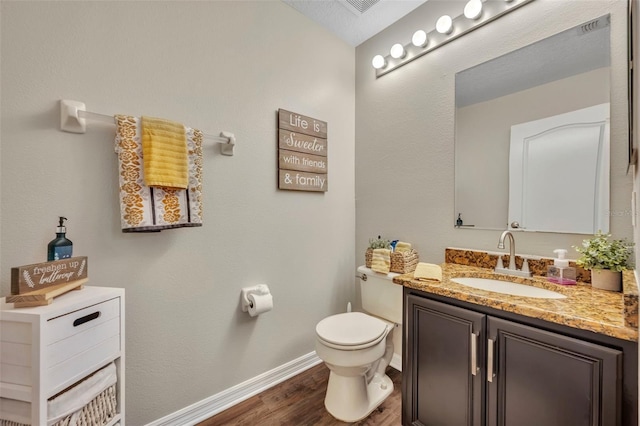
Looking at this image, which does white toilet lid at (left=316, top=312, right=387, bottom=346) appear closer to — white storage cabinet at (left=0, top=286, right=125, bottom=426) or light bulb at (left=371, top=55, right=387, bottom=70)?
white storage cabinet at (left=0, top=286, right=125, bottom=426)

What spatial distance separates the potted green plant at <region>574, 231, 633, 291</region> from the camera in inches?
44.6

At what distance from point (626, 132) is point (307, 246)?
1810 mm

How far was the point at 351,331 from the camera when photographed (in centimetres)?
164

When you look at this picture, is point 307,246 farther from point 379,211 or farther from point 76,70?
point 76,70

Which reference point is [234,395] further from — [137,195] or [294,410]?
[137,195]

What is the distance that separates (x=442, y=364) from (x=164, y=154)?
163 centimetres

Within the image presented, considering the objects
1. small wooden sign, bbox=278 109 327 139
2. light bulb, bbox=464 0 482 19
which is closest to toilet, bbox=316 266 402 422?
small wooden sign, bbox=278 109 327 139

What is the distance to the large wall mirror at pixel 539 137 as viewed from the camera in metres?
1.28

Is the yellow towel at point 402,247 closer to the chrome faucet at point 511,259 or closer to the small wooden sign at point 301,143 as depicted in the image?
the chrome faucet at point 511,259

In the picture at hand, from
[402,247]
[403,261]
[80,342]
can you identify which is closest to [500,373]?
[403,261]

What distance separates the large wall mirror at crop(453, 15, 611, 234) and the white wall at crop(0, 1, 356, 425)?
3.30ft

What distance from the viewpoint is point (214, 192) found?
62.6 inches

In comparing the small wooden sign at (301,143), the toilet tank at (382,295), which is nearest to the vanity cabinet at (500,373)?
the toilet tank at (382,295)

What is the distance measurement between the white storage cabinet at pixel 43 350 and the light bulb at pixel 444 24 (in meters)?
2.34
